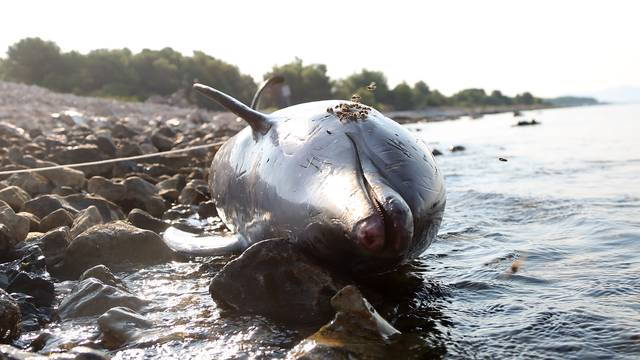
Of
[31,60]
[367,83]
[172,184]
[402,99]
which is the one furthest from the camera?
[402,99]

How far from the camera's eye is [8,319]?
3324mm

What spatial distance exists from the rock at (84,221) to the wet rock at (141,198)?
152 centimetres

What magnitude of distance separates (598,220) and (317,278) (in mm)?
3931

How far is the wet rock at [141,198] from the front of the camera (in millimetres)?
7180

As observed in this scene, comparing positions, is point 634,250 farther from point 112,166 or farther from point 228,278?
point 112,166

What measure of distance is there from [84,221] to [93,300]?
1772 mm

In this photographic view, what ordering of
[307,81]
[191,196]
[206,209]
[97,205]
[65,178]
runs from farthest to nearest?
1. [307,81]
2. [191,196]
3. [65,178]
4. [206,209]
5. [97,205]

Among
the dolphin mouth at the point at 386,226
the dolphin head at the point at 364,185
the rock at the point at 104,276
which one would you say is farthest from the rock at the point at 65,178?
the dolphin mouth at the point at 386,226

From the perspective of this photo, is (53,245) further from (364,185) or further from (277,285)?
(364,185)

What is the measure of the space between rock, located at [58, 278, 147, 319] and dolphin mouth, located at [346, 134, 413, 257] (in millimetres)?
1663

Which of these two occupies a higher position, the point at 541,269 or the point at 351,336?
the point at 351,336

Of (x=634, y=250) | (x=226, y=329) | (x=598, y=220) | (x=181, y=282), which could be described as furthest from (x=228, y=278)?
(x=598, y=220)

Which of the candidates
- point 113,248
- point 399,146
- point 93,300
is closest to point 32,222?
point 113,248

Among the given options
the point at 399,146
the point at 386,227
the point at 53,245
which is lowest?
the point at 53,245
